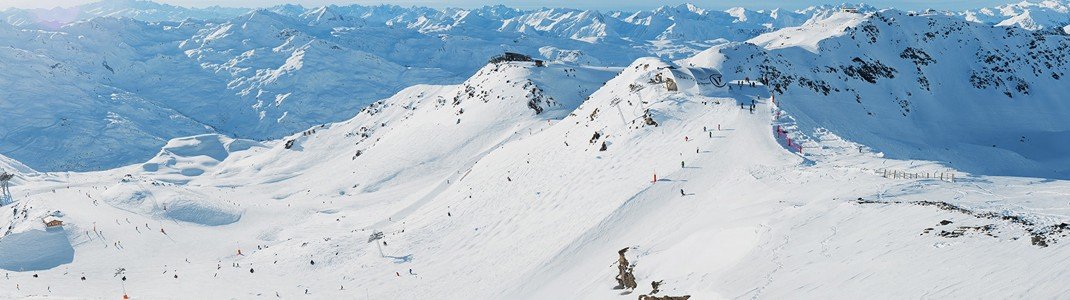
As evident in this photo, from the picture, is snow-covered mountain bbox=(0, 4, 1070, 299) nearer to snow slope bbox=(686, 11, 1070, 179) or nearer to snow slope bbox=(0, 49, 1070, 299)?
snow slope bbox=(0, 49, 1070, 299)

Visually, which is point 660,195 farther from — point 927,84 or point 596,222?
point 927,84

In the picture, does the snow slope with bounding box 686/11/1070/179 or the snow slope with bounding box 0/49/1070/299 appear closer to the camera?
the snow slope with bounding box 0/49/1070/299

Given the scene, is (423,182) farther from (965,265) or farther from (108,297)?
(965,265)

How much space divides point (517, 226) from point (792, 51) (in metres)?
61.0

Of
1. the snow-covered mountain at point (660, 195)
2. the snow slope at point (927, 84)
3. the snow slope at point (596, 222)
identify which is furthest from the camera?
the snow slope at point (927, 84)

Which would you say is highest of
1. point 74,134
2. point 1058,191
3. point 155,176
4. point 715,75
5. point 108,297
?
point 74,134

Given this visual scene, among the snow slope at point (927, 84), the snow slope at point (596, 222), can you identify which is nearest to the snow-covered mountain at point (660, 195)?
the snow slope at point (596, 222)

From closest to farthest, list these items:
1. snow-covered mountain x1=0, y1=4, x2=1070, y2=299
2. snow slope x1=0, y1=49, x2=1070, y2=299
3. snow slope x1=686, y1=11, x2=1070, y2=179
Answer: snow slope x1=0, y1=49, x2=1070, y2=299 < snow-covered mountain x1=0, y1=4, x2=1070, y2=299 < snow slope x1=686, y1=11, x2=1070, y2=179

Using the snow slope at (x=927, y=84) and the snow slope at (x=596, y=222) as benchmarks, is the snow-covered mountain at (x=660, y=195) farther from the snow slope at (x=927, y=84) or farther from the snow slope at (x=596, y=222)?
the snow slope at (x=927, y=84)

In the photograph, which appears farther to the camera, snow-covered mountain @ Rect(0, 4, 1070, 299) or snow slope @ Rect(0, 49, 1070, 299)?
snow-covered mountain @ Rect(0, 4, 1070, 299)

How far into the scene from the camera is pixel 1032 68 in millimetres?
92125

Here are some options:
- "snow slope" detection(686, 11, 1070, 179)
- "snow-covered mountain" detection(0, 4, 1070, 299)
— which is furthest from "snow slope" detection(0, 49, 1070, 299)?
"snow slope" detection(686, 11, 1070, 179)

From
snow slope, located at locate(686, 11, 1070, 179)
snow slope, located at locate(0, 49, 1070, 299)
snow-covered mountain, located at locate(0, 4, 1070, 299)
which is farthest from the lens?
snow slope, located at locate(686, 11, 1070, 179)

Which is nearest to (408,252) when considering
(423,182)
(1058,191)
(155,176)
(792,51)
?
(423,182)
